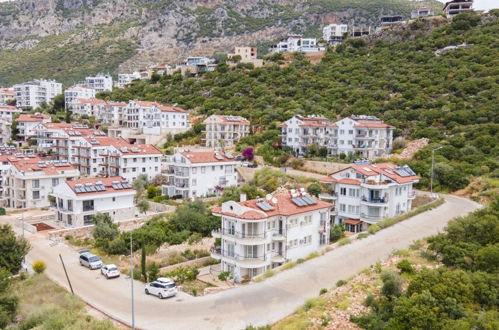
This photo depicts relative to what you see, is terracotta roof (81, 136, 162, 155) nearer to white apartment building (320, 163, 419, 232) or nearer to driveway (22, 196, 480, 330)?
driveway (22, 196, 480, 330)

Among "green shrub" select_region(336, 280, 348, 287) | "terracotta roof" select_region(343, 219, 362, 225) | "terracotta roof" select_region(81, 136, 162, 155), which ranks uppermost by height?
"terracotta roof" select_region(81, 136, 162, 155)

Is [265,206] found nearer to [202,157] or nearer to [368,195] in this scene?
[368,195]

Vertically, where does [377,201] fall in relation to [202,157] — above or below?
below

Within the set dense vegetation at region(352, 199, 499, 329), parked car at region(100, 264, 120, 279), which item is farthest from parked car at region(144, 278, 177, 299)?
dense vegetation at region(352, 199, 499, 329)

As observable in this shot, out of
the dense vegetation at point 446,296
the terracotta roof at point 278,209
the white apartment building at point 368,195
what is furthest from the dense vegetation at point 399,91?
the dense vegetation at point 446,296

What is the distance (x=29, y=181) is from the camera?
55281mm

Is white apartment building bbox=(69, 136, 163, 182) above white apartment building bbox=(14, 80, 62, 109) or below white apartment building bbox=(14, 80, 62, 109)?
below

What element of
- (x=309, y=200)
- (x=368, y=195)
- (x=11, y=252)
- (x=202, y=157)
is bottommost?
(x=11, y=252)

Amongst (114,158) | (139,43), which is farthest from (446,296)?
(139,43)

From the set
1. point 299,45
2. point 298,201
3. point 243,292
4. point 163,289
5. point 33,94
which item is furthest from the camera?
point 299,45

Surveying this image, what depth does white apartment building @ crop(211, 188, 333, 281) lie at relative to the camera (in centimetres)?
3120

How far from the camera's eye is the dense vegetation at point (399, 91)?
58875mm

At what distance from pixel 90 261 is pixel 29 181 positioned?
26.9m

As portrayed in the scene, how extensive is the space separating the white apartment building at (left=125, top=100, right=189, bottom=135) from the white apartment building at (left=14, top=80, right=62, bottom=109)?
4834 centimetres
